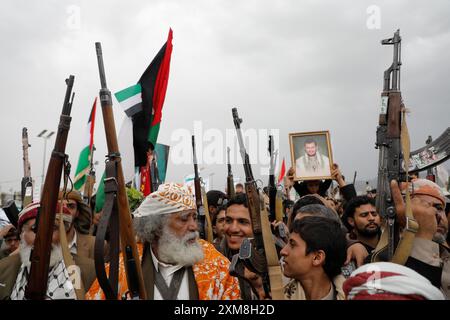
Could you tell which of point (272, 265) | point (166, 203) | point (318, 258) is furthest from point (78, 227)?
point (318, 258)

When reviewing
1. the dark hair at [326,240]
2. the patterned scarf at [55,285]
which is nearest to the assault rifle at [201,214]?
the patterned scarf at [55,285]

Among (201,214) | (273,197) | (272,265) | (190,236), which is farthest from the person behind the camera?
(201,214)

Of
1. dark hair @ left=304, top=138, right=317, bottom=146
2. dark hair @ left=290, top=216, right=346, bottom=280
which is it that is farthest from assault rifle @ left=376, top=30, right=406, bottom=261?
dark hair @ left=304, top=138, right=317, bottom=146

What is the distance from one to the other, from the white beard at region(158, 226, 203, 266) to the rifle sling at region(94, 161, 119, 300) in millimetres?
700

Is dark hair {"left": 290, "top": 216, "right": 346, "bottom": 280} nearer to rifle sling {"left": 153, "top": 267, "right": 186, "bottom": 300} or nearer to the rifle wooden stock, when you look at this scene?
the rifle wooden stock

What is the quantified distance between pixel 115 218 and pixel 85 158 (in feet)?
19.6

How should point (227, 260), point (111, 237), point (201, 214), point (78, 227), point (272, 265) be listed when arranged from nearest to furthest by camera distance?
1. point (111, 237)
2. point (272, 265)
3. point (227, 260)
4. point (78, 227)
5. point (201, 214)

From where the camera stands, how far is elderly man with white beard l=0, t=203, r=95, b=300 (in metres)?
3.03

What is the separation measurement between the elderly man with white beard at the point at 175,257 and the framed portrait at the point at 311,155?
223cm

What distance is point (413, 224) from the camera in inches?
105

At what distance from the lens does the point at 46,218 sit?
7.76 ft

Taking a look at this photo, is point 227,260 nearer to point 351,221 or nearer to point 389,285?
point 389,285
